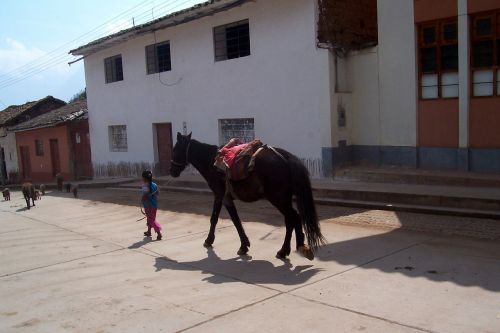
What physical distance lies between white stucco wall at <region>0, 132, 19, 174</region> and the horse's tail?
1080 inches

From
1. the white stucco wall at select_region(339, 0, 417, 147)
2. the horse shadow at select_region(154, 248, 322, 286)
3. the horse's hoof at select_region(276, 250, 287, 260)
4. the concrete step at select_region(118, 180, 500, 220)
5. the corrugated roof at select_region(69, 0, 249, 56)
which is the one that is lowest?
the horse shadow at select_region(154, 248, 322, 286)

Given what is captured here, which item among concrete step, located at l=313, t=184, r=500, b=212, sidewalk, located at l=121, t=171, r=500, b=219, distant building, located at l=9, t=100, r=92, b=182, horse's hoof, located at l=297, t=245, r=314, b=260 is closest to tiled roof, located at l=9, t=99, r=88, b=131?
distant building, located at l=9, t=100, r=92, b=182

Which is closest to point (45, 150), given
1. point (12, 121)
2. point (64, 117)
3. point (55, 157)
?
point (55, 157)

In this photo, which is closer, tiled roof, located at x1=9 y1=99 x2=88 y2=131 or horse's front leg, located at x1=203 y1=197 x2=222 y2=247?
horse's front leg, located at x1=203 y1=197 x2=222 y2=247

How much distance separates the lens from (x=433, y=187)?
372 inches

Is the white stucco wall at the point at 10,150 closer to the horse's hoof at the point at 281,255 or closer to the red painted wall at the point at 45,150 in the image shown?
the red painted wall at the point at 45,150

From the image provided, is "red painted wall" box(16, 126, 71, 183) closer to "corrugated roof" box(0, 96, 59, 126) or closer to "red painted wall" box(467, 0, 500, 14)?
"corrugated roof" box(0, 96, 59, 126)

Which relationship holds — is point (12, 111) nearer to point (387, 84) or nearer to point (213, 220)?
point (387, 84)

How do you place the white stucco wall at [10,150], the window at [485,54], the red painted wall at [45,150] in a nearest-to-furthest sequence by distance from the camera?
the window at [485,54] < the red painted wall at [45,150] < the white stucco wall at [10,150]

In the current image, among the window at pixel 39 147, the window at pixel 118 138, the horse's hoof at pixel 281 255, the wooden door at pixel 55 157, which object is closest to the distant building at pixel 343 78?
the window at pixel 118 138

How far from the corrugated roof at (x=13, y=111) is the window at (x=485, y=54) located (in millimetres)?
26294

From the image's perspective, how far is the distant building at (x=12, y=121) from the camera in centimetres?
2892

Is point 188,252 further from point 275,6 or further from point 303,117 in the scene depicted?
point 275,6

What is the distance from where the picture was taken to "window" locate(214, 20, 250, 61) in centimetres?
1404
